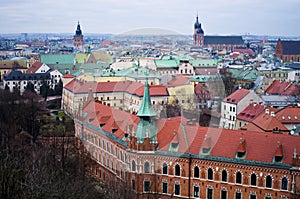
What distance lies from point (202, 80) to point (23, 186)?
5703cm

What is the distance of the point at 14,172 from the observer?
26.1 metres

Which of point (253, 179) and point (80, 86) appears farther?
point (80, 86)

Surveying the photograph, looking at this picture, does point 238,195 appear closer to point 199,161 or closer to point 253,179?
point 253,179

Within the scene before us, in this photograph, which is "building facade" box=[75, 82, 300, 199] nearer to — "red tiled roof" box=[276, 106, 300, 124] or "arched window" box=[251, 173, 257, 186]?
"arched window" box=[251, 173, 257, 186]

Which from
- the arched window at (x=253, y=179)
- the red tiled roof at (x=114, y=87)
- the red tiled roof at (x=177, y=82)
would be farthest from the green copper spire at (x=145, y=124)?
the red tiled roof at (x=177, y=82)

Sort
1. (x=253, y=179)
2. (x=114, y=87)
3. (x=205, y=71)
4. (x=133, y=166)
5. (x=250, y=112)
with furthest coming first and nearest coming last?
1. (x=205, y=71)
2. (x=114, y=87)
3. (x=250, y=112)
4. (x=133, y=166)
5. (x=253, y=179)

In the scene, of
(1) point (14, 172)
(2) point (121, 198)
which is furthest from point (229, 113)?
(1) point (14, 172)

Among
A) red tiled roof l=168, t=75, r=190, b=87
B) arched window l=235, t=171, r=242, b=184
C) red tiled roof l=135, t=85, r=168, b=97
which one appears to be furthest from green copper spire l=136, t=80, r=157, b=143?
red tiled roof l=168, t=75, r=190, b=87

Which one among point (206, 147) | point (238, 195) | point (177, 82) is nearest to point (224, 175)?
point (238, 195)

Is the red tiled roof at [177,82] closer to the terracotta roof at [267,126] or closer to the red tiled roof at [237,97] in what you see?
the red tiled roof at [237,97]

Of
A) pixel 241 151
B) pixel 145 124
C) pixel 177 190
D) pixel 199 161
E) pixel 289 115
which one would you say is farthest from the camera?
pixel 289 115

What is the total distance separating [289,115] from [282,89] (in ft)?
67.5

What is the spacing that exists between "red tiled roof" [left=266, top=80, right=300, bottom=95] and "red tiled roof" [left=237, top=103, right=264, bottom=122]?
15346 mm

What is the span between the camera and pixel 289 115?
171 ft
